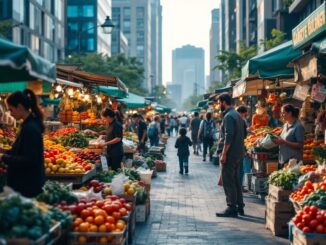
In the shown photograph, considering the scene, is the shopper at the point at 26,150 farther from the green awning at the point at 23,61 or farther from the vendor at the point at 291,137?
the vendor at the point at 291,137

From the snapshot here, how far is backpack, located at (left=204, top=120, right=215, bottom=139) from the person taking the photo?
25.9 meters

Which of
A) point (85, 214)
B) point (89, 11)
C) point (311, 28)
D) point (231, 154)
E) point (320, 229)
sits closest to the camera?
point (320, 229)

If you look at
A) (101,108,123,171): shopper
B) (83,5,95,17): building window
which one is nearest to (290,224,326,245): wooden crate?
(101,108,123,171): shopper

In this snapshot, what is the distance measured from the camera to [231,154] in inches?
456

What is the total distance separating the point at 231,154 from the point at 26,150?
5.30 meters

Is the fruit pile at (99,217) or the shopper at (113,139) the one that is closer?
the fruit pile at (99,217)

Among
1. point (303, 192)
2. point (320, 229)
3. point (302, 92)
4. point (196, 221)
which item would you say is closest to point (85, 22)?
point (302, 92)

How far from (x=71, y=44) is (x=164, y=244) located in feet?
314

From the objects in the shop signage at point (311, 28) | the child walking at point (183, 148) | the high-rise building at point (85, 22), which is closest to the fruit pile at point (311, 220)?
the shop signage at point (311, 28)

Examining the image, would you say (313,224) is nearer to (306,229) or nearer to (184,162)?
(306,229)

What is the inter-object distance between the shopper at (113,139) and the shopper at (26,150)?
20.1ft

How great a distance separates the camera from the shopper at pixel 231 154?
11.4m

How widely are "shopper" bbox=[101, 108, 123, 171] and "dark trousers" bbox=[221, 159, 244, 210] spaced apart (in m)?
2.85

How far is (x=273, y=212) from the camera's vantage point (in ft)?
32.7
